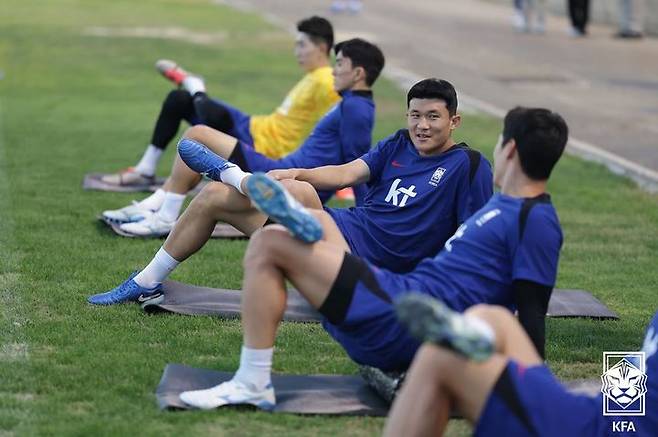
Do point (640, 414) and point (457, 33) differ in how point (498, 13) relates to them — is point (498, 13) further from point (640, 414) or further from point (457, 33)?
point (640, 414)

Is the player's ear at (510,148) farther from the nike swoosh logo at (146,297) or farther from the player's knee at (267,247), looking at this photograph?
the nike swoosh logo at (146,297)

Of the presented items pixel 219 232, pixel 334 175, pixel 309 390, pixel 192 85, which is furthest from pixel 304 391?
pixel 192 85

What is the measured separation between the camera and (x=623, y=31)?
29047 mm

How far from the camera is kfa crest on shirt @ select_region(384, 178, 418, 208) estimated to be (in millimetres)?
7156

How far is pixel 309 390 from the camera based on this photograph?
20.1 feet

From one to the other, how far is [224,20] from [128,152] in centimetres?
1698

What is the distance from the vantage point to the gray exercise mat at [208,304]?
757 centimetres

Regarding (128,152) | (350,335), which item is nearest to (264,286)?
(350,335)

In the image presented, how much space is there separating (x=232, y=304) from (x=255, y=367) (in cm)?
209

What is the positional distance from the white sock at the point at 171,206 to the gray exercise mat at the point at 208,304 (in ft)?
4.80

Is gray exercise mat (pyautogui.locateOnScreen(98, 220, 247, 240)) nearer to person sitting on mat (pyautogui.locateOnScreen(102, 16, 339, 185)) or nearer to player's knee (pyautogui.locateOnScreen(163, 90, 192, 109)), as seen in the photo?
person sitting on mat (pyautogui.locateOnScreen(102, 16, 339, 185))

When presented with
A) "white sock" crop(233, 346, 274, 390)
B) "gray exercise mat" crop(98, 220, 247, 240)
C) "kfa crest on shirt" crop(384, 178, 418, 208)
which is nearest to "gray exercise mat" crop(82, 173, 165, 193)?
"gray exercise mat" crop(98, 220, 247, 240)

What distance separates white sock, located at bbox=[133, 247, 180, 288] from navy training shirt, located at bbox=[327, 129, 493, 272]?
0.99 m

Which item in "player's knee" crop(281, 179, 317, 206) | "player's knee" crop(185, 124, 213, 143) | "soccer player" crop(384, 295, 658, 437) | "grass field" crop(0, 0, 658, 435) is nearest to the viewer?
"soccer player" crop(384, 295, 658, 437)
